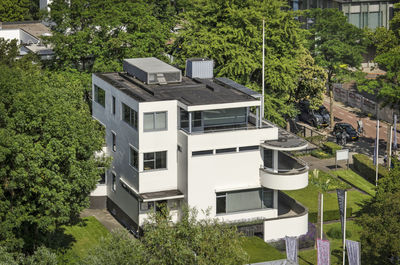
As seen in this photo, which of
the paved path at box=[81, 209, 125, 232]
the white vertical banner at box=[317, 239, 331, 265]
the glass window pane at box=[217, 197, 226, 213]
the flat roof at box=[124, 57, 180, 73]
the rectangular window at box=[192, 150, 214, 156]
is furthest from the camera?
the flat roof at box=[124, 57, 180, 73]

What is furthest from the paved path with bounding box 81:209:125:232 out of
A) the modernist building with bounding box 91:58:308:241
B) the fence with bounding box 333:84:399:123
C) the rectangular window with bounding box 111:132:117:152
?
the fence with bounding box 333:84:399:123

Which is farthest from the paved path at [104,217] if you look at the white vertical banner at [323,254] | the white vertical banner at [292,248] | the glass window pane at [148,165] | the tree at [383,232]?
the tree at [383,232]

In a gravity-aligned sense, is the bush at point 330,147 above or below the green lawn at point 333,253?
above

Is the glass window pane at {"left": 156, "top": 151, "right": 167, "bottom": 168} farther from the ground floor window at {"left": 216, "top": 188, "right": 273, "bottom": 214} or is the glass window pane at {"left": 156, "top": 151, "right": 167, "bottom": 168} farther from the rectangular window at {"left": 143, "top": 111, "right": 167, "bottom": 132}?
the ground floor window at {"left": 216, "top": 188, "right": 273, "bottom": 214}

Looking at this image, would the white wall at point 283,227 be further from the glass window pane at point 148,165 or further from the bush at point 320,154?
the bush at point 320,154

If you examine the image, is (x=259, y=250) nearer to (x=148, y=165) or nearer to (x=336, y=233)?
(x=336, y=233)

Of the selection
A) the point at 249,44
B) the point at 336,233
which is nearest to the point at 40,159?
the point at 336,233

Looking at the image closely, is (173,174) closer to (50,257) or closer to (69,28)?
(50,257)

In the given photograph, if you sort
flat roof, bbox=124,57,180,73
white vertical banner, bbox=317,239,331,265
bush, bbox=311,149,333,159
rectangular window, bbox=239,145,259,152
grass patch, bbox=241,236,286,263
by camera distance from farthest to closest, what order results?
1. bush, bbox=311,149,333,159
2. flat roof, bbox=124,57,180,73
3. rectangular window, bbox=239,145,259,152
4. grass patch, bbox=241,236,286,263
5. white vertical banner, bbox=317,239,331,265
